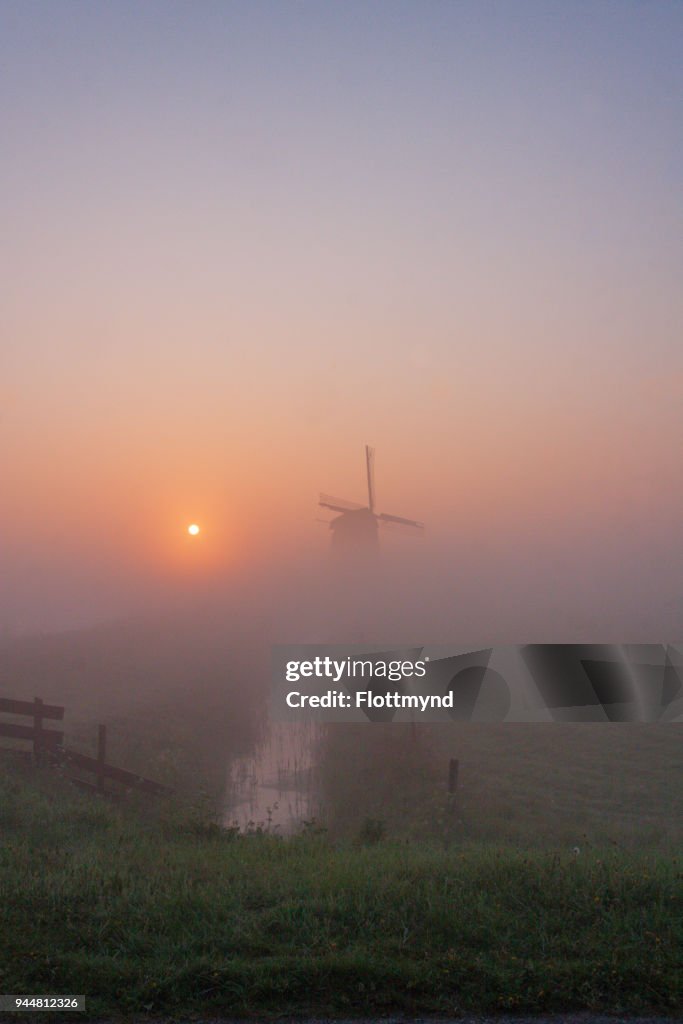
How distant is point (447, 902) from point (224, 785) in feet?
56.9

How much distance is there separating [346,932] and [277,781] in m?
18.3

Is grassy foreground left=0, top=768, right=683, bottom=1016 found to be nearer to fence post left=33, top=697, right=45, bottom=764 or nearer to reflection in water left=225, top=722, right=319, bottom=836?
fence post left=33, top=697, right=45, bottom=764

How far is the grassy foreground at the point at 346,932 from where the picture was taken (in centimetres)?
579

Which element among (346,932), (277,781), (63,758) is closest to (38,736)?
(63,758)

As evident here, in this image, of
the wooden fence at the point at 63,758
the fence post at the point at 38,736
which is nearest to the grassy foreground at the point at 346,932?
the wooden fence at the point at 63,758

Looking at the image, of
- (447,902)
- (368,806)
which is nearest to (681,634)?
(368,806)

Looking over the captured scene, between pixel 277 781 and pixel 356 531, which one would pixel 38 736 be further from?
pixel 356 531

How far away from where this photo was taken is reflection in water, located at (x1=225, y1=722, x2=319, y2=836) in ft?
67.2

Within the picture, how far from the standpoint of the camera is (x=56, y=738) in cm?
1839

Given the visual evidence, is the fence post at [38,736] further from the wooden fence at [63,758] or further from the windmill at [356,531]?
the windmill at [356,531]

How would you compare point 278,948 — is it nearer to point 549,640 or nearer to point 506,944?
point 506,944

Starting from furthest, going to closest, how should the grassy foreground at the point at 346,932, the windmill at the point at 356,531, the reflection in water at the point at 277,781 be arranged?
1. the windmill at the point at 356,531
2. the reflection in water at the point at 277,781
3. the grassy foreground at the point at 346,932

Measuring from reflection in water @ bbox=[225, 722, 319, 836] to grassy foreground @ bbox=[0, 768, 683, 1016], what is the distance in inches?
387

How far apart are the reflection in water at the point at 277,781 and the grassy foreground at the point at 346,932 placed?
9837 mm
